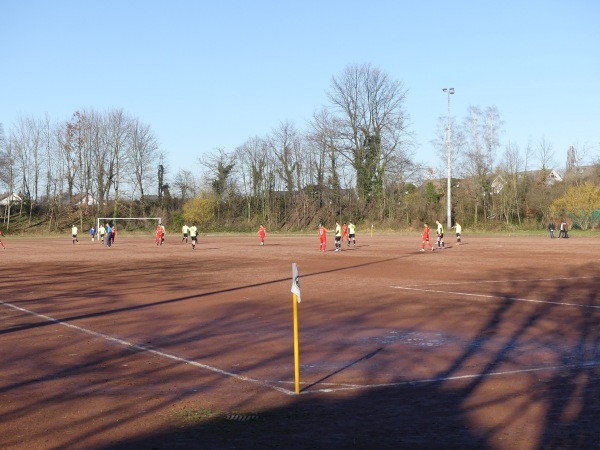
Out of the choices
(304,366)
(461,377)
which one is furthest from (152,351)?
(461,377)

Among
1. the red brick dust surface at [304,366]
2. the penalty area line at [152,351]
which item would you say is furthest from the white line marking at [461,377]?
the penalty area line at [152,351]

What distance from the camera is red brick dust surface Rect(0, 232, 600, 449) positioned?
21.8 ft

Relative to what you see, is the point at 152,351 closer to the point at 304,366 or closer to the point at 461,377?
the point at 304,366

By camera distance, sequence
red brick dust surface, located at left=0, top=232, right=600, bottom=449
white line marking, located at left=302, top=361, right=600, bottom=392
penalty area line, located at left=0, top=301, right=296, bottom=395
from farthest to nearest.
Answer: penalty area line, located at left=0, top=301, right=296, bottom=395, white line marking, located at left=302, top=361, right=600, bottom=392, red brick dust surface, located at left=0, top=232, right=600, bottom=449

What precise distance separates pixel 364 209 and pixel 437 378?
7555 centimetres

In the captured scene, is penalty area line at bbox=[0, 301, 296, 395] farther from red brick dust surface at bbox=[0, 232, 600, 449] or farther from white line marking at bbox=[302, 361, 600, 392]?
white line marking at bbox=[302, 361, 600, 392]

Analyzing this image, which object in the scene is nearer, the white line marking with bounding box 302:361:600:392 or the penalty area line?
the white line marking with bounding box 302:361:600:392

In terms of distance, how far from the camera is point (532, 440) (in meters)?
6.22

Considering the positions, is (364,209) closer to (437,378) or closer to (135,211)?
(135,211)

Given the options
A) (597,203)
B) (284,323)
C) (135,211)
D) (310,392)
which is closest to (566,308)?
(284,323)

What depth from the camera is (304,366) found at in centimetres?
990

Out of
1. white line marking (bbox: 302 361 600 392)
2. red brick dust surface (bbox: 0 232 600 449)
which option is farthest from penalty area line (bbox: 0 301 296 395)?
white line marking (bbox: 302 361 600 392)

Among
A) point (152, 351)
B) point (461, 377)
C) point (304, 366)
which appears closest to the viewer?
point (461, 377)

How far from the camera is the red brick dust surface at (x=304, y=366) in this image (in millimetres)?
6641
